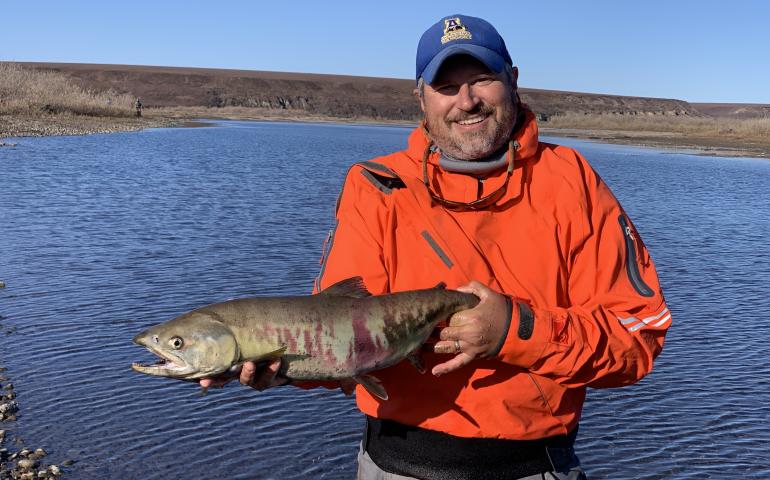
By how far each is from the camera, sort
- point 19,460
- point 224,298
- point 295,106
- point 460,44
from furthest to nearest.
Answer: point 295,106 → point 224,298 → point 19,460 → point 460,44

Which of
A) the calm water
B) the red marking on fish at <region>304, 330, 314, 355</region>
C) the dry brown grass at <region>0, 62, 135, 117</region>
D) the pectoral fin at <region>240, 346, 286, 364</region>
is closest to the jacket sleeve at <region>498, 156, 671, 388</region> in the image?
the red marking on fish at <region>304, 330, 314, 355</region>

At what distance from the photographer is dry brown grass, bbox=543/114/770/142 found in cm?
7100

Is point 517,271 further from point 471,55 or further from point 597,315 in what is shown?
point 471,55

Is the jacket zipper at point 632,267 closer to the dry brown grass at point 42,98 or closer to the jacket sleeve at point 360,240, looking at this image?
the jacket sleeve at point 360,240

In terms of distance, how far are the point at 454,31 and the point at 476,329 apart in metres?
1.16

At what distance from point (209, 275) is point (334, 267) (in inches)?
452

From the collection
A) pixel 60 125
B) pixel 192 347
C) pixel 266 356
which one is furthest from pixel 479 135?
pixel 60 125

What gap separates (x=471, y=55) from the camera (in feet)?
11.3

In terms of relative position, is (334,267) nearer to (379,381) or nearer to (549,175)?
(379,381)

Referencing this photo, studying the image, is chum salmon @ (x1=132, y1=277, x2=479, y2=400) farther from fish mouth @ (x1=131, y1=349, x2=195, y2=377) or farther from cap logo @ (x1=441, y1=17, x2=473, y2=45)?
cap logo @ (x1=441, y1=17, x2=473, y2=45)

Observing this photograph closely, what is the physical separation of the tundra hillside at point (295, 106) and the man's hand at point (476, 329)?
47.7 meters

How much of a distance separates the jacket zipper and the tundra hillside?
4784 cm

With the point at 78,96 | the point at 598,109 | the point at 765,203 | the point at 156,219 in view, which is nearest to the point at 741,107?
the point at 598,109

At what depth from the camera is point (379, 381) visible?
329 centimetres
